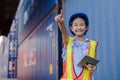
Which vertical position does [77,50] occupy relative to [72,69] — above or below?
above

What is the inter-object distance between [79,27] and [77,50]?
0.22 meters

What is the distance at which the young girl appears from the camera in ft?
9.20

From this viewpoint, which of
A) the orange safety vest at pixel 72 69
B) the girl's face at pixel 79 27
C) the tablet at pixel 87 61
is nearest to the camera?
the tablet at pixel 87 61

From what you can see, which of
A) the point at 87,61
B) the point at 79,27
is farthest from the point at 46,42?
the point at 87,61

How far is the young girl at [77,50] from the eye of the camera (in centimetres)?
280

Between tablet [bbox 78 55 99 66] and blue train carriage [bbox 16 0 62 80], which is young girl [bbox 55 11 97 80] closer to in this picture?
tablet [bbox 78 55 99 66]

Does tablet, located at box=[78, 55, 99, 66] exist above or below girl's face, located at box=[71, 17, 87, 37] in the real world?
below

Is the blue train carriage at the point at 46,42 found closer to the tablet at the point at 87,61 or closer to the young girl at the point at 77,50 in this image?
the young girl at the point at 77,50

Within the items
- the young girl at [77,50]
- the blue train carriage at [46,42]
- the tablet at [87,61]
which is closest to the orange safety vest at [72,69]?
the young girl at [77,50]

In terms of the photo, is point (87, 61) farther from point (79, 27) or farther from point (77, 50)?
point (79, 27)

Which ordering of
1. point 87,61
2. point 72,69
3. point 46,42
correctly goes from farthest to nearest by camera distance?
point 46,42 < point 72,69 < point 87,61

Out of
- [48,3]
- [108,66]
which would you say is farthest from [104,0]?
[48,3]

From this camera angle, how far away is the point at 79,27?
2.90 meters

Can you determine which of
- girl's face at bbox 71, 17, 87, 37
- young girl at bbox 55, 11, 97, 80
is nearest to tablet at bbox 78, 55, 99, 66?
young girl at bbox 55, 11, 97, 80
